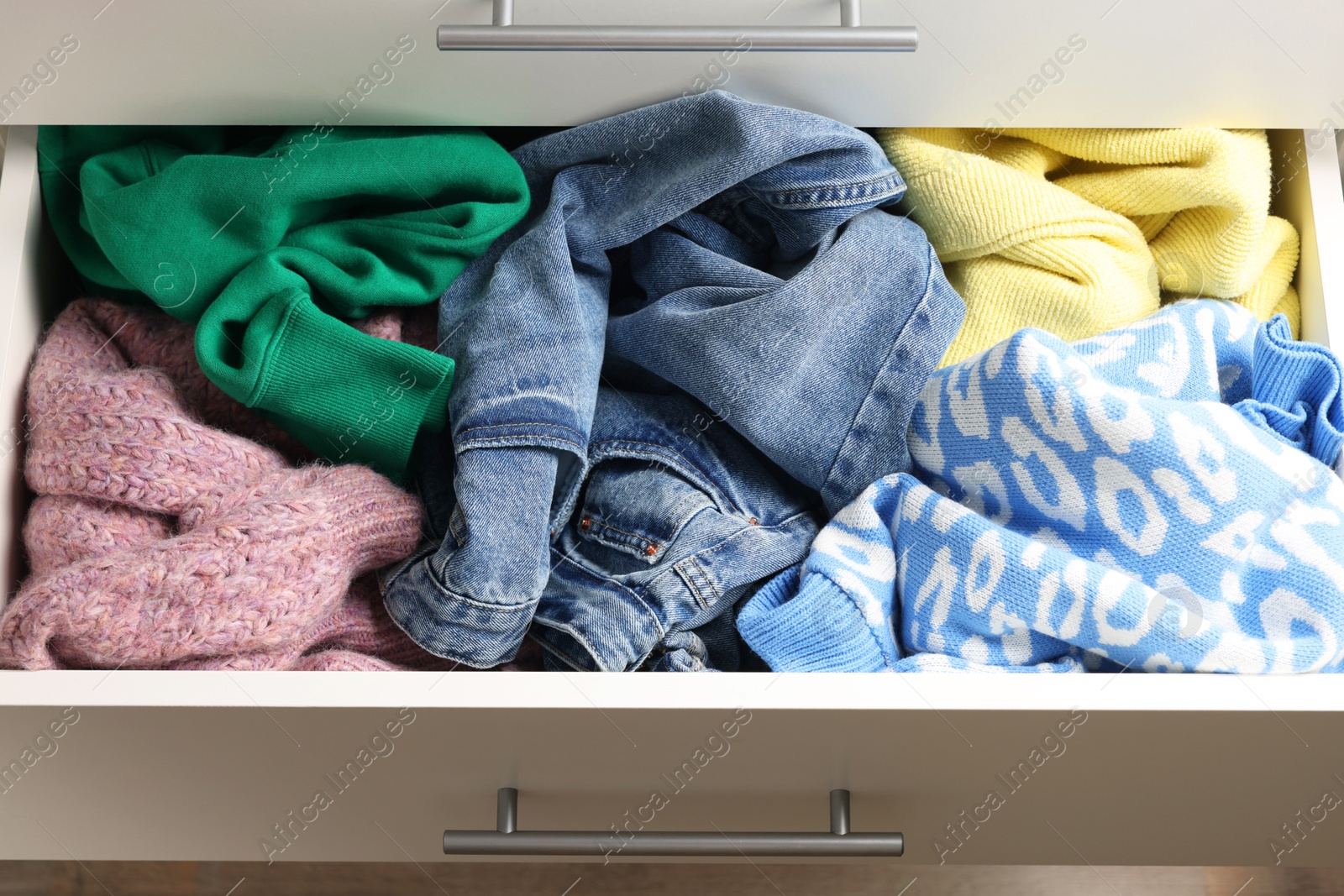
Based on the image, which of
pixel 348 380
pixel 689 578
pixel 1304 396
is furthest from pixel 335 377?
pixel 1304 396

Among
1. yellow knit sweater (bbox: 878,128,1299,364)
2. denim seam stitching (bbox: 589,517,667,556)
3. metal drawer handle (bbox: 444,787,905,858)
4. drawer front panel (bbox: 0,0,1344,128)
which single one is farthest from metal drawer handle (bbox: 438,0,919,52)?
metal drawer handle (bbox: 444,787,905,858)

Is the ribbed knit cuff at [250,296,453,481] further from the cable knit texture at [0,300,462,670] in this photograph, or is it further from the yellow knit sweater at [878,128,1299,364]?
the yellow knit sweater at [878,128,1299,364]

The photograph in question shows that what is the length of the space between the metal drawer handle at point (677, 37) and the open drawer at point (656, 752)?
5.9 inches

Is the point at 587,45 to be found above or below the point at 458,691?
above

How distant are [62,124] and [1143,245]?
0.64 metres

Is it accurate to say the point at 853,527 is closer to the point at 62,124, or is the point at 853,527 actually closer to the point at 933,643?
the point at 933,643

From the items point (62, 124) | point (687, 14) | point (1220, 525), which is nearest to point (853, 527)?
point (1220, 525)

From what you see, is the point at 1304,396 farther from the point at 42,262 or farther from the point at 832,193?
the point at 42,262

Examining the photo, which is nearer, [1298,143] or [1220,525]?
[1220,525]

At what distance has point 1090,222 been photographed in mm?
590

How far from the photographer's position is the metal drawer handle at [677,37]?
0.48 metres

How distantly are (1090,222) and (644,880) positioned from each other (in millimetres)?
607

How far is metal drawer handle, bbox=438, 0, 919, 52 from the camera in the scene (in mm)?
477

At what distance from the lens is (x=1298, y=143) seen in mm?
604
